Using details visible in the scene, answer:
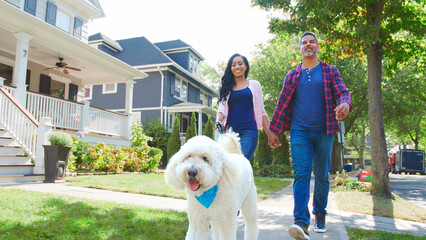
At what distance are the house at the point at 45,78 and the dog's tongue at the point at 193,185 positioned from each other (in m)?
6.35

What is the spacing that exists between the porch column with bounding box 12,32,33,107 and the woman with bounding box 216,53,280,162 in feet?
26.8

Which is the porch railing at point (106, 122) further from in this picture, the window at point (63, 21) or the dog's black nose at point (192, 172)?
the dog's black nose at point (192, 172)

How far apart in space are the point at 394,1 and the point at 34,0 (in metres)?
13.7

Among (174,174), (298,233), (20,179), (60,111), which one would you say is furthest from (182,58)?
(174,174)

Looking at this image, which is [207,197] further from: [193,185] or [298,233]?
[298,233]

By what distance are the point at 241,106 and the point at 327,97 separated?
966mm

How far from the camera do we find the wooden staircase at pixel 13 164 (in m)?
6.75

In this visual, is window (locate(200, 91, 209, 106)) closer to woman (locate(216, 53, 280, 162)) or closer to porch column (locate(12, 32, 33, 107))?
porch column (locate(12, 32, 33, 107))

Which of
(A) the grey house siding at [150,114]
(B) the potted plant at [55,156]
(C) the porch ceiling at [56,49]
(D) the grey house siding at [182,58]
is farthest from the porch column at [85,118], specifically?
(D) the grey house siding at [182,58]

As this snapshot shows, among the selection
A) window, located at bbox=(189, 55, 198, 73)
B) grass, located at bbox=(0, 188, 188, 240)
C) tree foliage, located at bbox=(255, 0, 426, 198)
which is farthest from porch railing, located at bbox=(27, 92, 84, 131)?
window, located at bbox=(189, 55, 198, 73)

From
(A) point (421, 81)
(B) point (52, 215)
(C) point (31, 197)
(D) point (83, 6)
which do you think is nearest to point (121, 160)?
(C) point (31, 197)

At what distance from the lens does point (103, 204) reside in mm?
4316

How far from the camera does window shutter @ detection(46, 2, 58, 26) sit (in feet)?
44.0

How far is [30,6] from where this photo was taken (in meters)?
12.7
